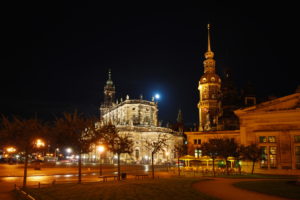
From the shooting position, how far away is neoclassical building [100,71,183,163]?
10019cm

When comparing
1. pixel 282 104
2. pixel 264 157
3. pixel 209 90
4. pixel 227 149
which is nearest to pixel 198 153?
pixel 264 157

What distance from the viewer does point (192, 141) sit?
5928 cm

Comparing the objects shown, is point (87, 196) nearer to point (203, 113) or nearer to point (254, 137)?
point (254, 137)

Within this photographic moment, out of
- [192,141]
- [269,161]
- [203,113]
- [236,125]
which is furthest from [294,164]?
[203,113]

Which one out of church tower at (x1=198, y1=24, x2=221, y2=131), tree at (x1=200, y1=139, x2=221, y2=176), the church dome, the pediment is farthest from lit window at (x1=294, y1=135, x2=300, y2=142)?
the church dome

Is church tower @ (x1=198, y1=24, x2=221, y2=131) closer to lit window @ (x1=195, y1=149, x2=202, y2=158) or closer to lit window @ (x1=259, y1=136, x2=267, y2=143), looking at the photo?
lit window @ (x1=195, y1=149, x2=202, y2=158)

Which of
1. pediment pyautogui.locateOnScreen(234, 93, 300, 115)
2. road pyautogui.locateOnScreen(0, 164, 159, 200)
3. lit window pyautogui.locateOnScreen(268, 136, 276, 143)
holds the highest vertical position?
pediment pyautogui.locateOnScreen(234, 93, 300, 115)

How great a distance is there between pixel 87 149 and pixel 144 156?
240 ft

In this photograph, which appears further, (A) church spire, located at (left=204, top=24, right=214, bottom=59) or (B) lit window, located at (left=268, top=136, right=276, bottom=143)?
(A) church spire, located at (left=204, top=24, right=214, bottom=59)

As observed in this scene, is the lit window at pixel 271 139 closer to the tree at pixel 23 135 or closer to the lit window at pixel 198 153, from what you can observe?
the lit window at pixel 198 153

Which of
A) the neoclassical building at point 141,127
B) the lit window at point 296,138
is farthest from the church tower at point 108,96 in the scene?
the lit window at point 296,138

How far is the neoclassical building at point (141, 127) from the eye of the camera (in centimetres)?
10019

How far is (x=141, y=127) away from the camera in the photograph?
10331 centimetres

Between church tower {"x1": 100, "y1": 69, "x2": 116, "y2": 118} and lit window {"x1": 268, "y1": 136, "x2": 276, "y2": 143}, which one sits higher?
church tower {"x1": 100, "y1": 69, "x2": 116, "y2": 118}
